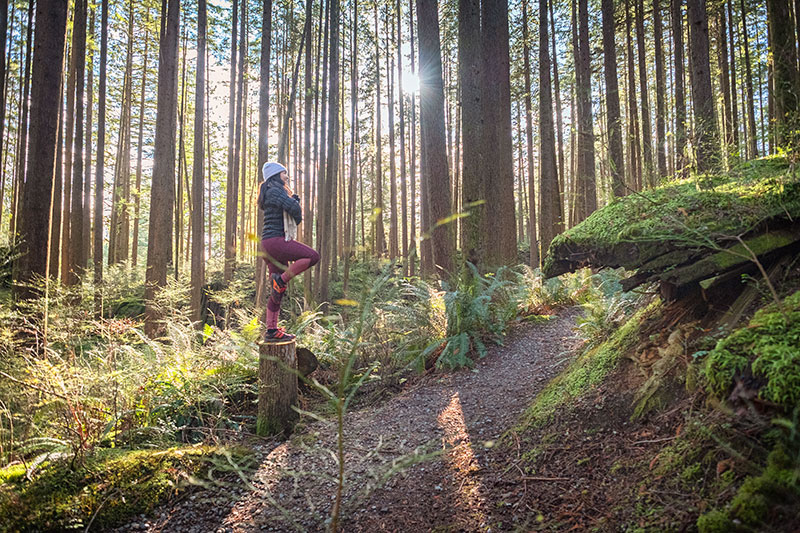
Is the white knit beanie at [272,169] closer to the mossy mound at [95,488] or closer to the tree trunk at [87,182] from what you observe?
the mossy mound at [95,488]

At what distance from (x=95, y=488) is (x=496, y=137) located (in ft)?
25.7

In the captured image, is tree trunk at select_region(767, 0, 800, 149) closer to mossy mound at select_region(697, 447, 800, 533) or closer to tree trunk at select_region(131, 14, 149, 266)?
mossy mound at select_region(697, 447, 800, 533)

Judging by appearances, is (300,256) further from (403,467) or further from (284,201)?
(403,467)

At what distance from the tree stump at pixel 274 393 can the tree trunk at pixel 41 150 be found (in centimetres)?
435

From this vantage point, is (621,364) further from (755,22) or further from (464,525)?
(755,22)

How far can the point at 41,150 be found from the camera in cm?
598

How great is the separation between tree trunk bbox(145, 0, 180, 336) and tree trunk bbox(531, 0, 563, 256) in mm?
9724

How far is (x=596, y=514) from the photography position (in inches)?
73.8

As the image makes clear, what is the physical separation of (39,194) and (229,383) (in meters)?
4.54

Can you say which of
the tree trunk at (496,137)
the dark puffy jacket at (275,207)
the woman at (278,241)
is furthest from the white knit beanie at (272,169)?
the tree trunk at (496,137)

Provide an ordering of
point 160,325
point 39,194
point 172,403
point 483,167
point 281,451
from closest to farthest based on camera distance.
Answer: point 281,451
point 172,403
point 39,194
point 483,167
point 160,325

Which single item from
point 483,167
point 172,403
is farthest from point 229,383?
point 483,167

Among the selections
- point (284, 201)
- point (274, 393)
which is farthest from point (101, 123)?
point (274, 393)

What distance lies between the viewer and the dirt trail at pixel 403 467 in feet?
7.96
